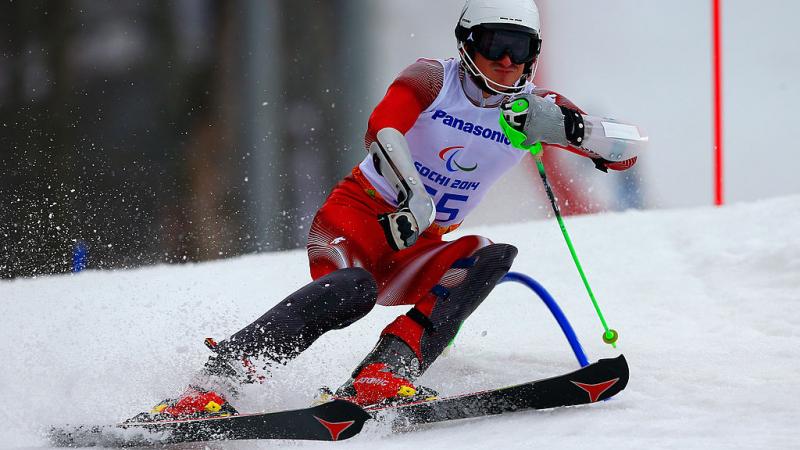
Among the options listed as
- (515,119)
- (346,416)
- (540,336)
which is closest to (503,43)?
(515,119)

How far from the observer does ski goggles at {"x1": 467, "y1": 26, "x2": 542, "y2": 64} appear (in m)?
3.10

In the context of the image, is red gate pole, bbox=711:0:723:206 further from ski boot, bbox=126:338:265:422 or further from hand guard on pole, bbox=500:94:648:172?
ski boot, bbox=126:338:265:422

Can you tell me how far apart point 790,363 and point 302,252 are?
3.27 m

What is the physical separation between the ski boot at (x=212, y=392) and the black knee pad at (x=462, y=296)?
531 millimetres

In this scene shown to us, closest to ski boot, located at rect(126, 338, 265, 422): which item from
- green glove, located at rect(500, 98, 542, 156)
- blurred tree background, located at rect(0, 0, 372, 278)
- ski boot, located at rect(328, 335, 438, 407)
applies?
ski boot, located at rect(328, 335, 438, 407)

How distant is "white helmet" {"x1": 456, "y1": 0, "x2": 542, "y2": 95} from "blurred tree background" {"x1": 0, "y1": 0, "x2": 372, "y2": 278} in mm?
3007

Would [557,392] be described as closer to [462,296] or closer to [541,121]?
[462,296]

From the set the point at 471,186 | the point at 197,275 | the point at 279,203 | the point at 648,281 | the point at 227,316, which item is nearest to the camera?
the point at 471,186

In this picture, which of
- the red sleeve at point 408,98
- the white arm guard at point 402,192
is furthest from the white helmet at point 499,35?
the white arm guard at point 402,192

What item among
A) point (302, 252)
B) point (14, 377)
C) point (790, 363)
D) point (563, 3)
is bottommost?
point (302, 252)

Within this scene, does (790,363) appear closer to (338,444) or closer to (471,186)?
(471,186)

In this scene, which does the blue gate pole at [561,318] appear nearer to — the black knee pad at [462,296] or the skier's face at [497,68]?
the black knee pad at [462,296]

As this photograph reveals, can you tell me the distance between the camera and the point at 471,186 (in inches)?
130

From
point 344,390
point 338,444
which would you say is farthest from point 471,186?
point 338,444
